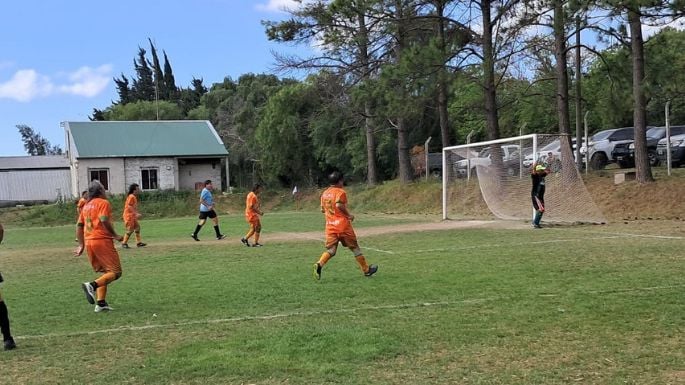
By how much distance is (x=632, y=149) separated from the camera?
89.5 ft

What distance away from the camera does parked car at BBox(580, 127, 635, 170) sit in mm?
28203

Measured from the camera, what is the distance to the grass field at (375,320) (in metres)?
5.62

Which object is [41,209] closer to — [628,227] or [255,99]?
[255,99]

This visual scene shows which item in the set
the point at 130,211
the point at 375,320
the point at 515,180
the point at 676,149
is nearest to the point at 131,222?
the point at 130,211

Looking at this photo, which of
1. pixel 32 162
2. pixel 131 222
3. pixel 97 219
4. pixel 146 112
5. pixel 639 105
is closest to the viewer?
pixel 97 219

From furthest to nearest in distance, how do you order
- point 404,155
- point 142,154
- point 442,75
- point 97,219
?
point 142,154 → point 404,155 → point 442,75 → point 97,219

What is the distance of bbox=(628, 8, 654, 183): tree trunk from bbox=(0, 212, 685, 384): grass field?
8.31 meters

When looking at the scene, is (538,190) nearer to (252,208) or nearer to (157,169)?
(252,208)

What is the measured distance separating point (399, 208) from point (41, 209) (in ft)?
76.4

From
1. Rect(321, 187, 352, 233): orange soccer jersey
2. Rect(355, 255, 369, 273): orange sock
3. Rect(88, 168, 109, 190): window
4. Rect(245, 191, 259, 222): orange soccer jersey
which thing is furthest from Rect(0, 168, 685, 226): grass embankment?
Rect(321, 187, 352, 233): orange soccer jersey

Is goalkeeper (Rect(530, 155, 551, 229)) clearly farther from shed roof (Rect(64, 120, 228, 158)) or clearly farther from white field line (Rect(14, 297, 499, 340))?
shed roof (Rect(64, 120, 228, 158))

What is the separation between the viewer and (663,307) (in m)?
7.45

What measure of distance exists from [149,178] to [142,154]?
1747 mm

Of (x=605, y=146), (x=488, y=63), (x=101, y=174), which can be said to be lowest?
(x=605, y=146)
